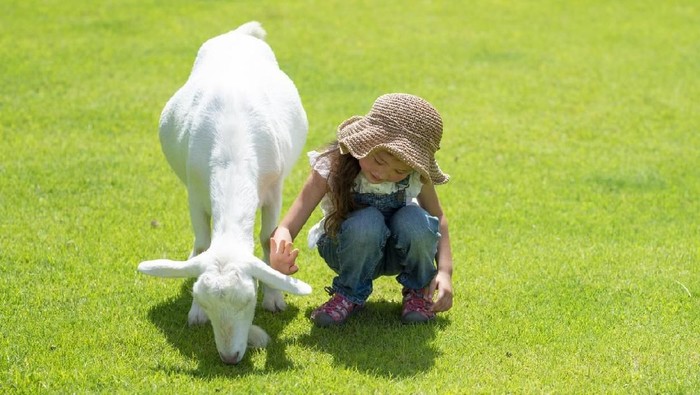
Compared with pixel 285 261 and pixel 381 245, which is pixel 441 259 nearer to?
pixel 381 245

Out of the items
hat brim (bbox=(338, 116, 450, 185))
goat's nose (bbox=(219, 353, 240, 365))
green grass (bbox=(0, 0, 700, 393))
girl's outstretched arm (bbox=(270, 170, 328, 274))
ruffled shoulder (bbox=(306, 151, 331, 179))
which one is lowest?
green grass (bbox=(0, 0, 700, 393))

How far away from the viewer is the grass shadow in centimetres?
516

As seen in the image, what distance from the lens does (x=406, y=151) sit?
17.1 feet

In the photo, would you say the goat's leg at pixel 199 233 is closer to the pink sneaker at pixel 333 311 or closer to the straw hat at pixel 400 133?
the pink sneaker at pixel 333 311

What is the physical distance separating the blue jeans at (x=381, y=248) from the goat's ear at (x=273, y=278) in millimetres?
824

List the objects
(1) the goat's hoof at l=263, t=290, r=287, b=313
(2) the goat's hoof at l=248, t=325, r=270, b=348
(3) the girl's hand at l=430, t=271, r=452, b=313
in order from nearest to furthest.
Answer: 1. (2) the goat's hoof at l=248, t=325, r=270, b=348
2. (3) the girl's hand at l=430, t=271, r=452, b=313
3. (1) the goat's hoof at l=263, t=290, r=287, b=313

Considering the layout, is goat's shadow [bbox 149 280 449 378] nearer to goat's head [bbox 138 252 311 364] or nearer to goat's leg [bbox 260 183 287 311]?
goat's leg [bbox 260 183 287 311]

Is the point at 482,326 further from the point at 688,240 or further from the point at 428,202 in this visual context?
the point at 688,240

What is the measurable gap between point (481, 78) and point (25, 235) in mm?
6658

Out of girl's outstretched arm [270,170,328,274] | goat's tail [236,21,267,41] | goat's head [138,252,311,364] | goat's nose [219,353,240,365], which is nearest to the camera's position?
goat's head [138,252,311,364]

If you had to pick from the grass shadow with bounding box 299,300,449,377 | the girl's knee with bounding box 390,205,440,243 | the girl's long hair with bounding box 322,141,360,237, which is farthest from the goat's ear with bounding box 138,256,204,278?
the girl's knee with bounding box 390,205,440,243

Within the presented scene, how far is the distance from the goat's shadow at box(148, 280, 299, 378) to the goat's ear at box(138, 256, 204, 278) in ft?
1.70

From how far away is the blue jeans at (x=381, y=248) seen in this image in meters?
5.52

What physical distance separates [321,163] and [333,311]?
833 mm
